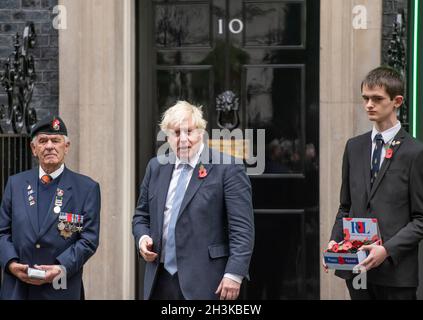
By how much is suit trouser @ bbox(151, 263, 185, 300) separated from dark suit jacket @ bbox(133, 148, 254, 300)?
0.12 ft

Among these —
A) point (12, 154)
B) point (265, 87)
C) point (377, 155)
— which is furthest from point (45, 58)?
point (377, 155)

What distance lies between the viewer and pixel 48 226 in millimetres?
5113

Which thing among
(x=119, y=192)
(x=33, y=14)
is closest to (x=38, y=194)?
(x=119, y=192)

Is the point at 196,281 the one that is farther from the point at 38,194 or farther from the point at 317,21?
the point at 317,21

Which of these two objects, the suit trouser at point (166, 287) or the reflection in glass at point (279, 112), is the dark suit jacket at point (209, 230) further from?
the reflection in glass at point (279, 112)

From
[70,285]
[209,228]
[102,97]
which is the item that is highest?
[102,97]

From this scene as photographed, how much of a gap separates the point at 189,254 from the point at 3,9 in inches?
149

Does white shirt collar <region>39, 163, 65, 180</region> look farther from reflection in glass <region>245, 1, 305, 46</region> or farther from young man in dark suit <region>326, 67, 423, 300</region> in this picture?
reflection in glass <region>245, 1, 305, 46</region>

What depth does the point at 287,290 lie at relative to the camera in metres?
7.58

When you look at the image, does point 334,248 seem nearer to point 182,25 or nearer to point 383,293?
point 383,293

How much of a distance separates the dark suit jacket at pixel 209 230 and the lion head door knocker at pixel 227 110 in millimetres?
2596

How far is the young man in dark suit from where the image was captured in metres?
4.62

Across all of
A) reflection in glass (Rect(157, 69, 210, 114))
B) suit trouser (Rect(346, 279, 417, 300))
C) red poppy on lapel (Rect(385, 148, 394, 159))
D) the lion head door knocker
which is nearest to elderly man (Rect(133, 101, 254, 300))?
suit trouser (Rect(346, 279, 417, 300))

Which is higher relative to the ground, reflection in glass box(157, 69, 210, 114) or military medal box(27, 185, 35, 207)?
reflection in glass box(157, 69, 210, 114)
